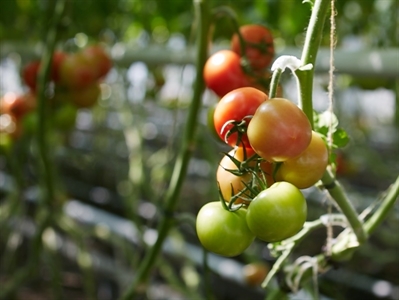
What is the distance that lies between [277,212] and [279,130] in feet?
0.15

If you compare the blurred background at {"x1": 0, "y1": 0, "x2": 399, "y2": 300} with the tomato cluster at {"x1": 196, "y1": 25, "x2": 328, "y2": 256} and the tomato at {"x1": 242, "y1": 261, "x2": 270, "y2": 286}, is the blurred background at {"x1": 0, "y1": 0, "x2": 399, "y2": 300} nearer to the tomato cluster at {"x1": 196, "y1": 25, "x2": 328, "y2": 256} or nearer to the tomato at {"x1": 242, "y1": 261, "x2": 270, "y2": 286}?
the tomato at {"x1": 242, "y1": 261, "x2": 270, "y2": 286}

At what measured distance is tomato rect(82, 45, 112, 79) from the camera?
3.26 feet

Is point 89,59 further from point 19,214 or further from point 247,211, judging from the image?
point 247,211

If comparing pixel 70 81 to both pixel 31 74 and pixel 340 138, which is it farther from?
pixel 340 138

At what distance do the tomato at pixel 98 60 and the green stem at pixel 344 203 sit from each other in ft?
2.25

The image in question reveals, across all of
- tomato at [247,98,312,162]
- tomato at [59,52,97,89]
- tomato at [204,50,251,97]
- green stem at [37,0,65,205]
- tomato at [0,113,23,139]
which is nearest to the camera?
tomato at [247,98,312,162]

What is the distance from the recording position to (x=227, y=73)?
21.9 inches

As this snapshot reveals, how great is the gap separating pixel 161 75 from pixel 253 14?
0.45m

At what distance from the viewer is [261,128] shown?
0.98 feet

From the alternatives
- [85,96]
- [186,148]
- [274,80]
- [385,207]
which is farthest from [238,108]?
[85,96]

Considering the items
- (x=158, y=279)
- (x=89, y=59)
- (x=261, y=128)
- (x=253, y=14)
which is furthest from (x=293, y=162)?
(x=158, y=279)

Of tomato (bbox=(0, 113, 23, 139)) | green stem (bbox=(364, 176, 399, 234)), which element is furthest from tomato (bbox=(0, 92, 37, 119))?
green stem (bbox=(364, 176, 399, 234))

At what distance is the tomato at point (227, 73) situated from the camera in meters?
0.56

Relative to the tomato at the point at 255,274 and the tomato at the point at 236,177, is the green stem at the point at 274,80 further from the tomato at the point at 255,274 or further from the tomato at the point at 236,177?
the tomato at the point at 255,274
